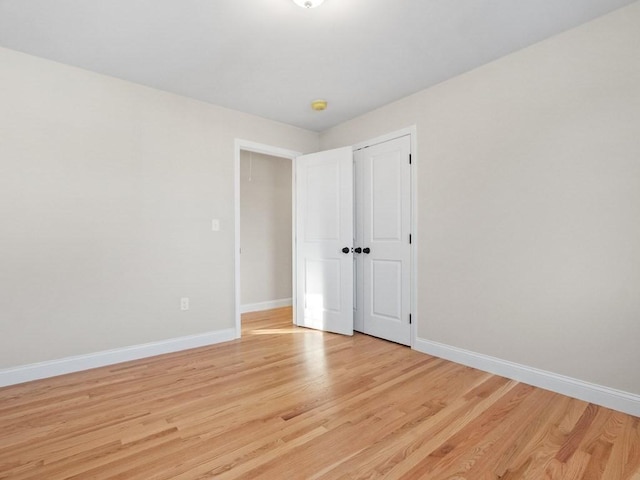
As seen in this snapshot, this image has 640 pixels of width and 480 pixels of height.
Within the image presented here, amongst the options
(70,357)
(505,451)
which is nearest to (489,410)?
(505,451)

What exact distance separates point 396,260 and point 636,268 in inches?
69.4

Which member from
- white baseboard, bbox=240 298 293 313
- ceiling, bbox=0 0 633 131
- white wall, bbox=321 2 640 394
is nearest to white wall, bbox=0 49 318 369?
ceiling, bbox=0 0 633 131

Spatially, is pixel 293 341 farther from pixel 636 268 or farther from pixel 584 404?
pixel 636 268

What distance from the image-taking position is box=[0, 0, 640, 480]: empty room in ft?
5.73

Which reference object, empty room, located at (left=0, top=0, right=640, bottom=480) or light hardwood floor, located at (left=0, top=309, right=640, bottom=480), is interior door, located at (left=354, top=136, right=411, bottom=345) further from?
light hardwood floor, located at (left=0, top=309, right=640, bottom=480)

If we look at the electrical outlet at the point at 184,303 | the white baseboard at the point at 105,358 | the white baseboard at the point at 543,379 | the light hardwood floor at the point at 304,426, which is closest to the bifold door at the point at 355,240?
the white baseboard at the point at 543,379

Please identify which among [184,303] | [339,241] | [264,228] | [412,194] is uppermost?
[412,194]

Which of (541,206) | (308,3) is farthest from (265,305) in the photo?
(308,3)

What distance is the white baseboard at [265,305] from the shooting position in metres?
4.89

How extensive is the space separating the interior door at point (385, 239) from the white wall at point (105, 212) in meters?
1.44

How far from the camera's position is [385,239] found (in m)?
3.41

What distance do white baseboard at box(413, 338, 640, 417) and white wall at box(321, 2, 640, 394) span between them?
45 millimetres

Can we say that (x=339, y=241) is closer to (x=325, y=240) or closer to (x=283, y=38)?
(x=325, y=240)

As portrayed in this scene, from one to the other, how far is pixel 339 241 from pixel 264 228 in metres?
1.89
